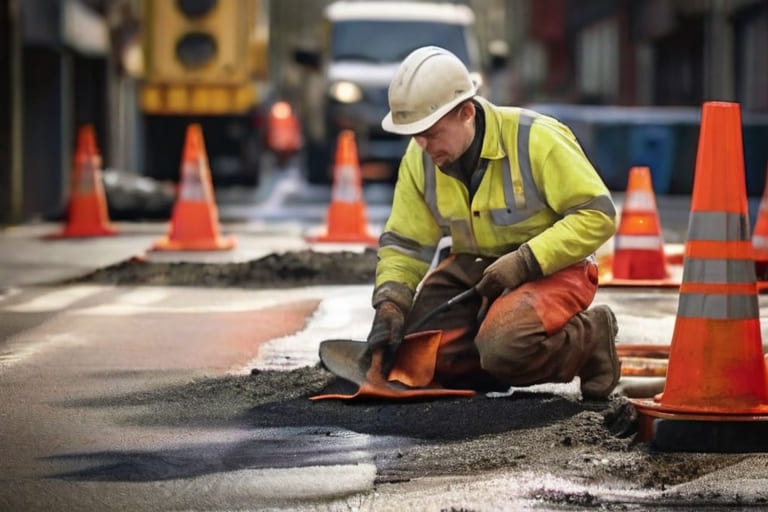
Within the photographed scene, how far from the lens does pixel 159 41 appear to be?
2291 cm

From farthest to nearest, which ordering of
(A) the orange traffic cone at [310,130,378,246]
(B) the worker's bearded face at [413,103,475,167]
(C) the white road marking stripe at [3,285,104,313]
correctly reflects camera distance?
(A) the orange traffic cone at [310,130,378,246]
(C) the white road marking stripe at [3,285,104,313]
(B) the worker's bearded face at [413,103,475,167]

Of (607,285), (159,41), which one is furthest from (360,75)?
(607,285)

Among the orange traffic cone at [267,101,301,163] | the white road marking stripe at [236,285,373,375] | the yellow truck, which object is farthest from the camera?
the orange traffic cone at [267,101,301,163]

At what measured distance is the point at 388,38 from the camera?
72.8ft

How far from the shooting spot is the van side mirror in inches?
901

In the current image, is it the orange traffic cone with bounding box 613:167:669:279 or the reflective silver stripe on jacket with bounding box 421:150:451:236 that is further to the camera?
the orange traffic cone with bounding box 613:167:669:279

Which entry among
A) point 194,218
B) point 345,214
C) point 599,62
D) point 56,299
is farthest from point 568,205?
point 599,62

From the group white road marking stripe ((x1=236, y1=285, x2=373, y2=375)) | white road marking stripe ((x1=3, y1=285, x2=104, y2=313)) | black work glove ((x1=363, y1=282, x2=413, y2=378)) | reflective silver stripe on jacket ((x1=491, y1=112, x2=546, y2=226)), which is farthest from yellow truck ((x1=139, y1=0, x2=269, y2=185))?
reflective silver stripe on jacket ((x1=491, y1=112, x2=546, y2=226))

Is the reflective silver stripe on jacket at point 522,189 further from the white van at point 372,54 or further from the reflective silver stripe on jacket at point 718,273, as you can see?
the white van at point 372,54

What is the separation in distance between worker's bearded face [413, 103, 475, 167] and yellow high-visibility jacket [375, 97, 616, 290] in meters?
0.07

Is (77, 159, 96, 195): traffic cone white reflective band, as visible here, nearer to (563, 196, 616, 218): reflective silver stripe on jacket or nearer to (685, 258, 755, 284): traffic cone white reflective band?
(563, 196, 616, 218): reflective silver stripe on jacket

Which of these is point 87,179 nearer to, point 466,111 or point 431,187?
→ point 431,187

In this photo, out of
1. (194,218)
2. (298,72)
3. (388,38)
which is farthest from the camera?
(298,72)

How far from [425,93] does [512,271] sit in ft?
2.35
